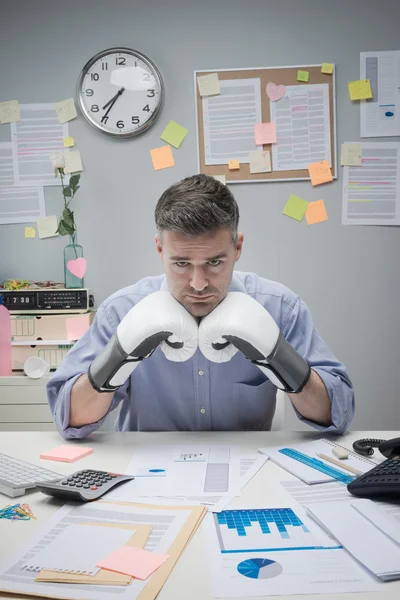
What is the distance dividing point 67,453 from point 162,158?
1.86 m

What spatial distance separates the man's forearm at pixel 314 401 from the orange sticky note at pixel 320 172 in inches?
63.1

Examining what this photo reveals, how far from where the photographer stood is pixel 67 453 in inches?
51.1

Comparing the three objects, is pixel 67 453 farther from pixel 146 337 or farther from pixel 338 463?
pixel 338 463

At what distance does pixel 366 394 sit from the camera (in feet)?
9.37

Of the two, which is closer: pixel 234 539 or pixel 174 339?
pixel 234 539

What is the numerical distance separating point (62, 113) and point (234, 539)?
8.05 ft

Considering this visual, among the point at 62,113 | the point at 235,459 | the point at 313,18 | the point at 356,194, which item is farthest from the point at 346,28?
the point at 235,459

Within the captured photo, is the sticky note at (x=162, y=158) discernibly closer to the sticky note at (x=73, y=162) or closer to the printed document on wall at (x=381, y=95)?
the sticky note at (x=73, y=162)

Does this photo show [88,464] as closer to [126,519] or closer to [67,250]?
[126,519]

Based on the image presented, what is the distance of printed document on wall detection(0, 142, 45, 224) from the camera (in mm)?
2889

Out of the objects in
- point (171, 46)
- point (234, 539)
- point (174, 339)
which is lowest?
point (234, 539)

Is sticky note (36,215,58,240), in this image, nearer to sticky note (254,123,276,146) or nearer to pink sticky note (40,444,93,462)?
sticky note (254,123,276,146)

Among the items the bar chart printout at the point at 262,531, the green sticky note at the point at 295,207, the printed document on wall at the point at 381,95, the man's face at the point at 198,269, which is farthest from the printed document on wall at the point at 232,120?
the bar chart printout at the point at 262,531

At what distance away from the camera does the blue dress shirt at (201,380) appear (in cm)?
158
